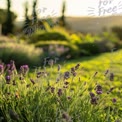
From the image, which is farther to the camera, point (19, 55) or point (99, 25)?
point (99, 25)

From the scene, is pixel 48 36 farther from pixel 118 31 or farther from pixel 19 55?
pixel 118 31

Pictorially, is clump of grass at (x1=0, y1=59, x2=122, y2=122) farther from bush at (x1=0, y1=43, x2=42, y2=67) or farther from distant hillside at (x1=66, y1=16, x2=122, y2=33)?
distant hillside at (x1=66, y1=16, x2=122, y2=33)

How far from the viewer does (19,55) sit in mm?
13664

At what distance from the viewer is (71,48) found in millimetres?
19344

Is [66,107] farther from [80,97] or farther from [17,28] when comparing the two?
[17,28]

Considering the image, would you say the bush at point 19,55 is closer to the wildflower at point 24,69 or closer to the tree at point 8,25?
the wildflower at point 24,69

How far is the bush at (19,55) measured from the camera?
1348cm

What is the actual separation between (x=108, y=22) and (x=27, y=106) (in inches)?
1551

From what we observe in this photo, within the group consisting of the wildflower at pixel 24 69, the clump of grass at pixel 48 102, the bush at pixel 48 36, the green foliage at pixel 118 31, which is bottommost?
the clump of grass at pixel 48 102

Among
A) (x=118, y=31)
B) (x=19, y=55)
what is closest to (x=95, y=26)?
(x=118, y=31)

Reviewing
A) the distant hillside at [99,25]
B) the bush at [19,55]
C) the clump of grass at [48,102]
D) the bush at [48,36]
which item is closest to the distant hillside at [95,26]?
the distant hillside at [99,25]

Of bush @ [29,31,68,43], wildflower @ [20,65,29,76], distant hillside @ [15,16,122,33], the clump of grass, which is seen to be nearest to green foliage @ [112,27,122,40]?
distant hillside @ [15,16,122,33]

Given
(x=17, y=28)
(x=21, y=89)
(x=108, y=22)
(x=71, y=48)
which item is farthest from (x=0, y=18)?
(x=21, y=89)

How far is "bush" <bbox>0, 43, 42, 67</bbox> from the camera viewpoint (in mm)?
13477
